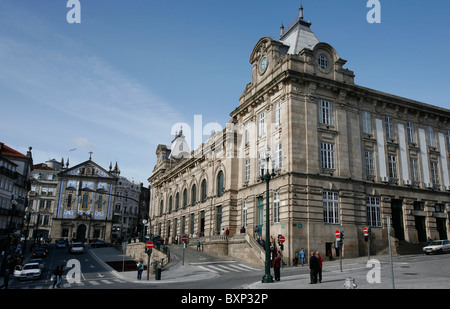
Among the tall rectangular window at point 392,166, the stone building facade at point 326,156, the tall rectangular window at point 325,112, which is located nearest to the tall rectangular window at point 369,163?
the stone building facade at point 326,156

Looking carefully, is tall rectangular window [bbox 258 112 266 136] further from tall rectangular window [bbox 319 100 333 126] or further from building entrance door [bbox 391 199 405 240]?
building entrance door [bbox 391 199 405 240]

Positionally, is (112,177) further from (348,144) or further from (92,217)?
(348,144)

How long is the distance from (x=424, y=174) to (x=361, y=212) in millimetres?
11174

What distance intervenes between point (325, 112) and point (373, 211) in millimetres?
10754

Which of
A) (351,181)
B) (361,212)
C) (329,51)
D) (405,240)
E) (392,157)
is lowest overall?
(405,240)

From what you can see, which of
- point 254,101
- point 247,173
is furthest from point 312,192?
point 254,101

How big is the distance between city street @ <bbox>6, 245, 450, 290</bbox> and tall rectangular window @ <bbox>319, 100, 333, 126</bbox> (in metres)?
13.1

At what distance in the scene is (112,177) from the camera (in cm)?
8950

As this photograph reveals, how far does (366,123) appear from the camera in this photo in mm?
38500

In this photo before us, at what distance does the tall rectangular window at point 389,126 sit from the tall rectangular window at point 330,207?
1105 cm

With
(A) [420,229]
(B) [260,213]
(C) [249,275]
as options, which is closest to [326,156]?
(B) [260,213]

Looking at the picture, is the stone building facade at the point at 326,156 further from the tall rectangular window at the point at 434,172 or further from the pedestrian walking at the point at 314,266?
the pedestrian walking at the point at 314,266

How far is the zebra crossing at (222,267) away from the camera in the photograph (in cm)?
2870

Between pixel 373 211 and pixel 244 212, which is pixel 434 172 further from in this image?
pixel 244 212
